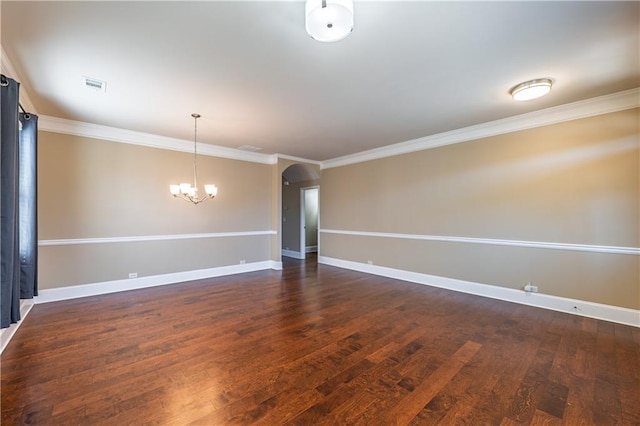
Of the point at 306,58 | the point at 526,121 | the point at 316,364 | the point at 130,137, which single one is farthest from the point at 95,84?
the point at 526,121

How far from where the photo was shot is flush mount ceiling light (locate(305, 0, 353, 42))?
1675 mm

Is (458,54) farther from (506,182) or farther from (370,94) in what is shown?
(506,182)

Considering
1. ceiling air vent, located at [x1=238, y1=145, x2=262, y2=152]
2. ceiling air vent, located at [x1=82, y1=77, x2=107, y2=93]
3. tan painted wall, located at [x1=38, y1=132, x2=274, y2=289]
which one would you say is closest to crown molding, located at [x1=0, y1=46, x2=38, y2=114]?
ceiling air vent, located at [x1=82, y1=77, x2=107, y2=93]

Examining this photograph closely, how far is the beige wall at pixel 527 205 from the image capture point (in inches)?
130

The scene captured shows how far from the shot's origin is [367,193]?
242 inches

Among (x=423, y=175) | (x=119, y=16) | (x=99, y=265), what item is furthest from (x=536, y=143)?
(x=99, y=265)

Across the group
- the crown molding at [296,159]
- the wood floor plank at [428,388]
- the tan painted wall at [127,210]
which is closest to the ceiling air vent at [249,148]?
the tan painted wall at [127,210]

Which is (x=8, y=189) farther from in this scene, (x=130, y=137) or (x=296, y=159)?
(x=296, y=159)

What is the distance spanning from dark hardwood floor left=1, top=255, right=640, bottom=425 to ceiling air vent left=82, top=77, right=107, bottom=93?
9.02 feet

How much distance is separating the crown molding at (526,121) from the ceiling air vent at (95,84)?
4589 millimetres

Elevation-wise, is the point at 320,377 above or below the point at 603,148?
below

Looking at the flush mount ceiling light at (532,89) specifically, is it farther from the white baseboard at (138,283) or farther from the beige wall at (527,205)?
the white baseboard at (138,283)

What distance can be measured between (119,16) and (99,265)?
4.03m

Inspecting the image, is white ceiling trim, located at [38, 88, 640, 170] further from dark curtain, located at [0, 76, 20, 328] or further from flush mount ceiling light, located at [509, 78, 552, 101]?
dark curtain, located at [0, 76, 20, 328]
